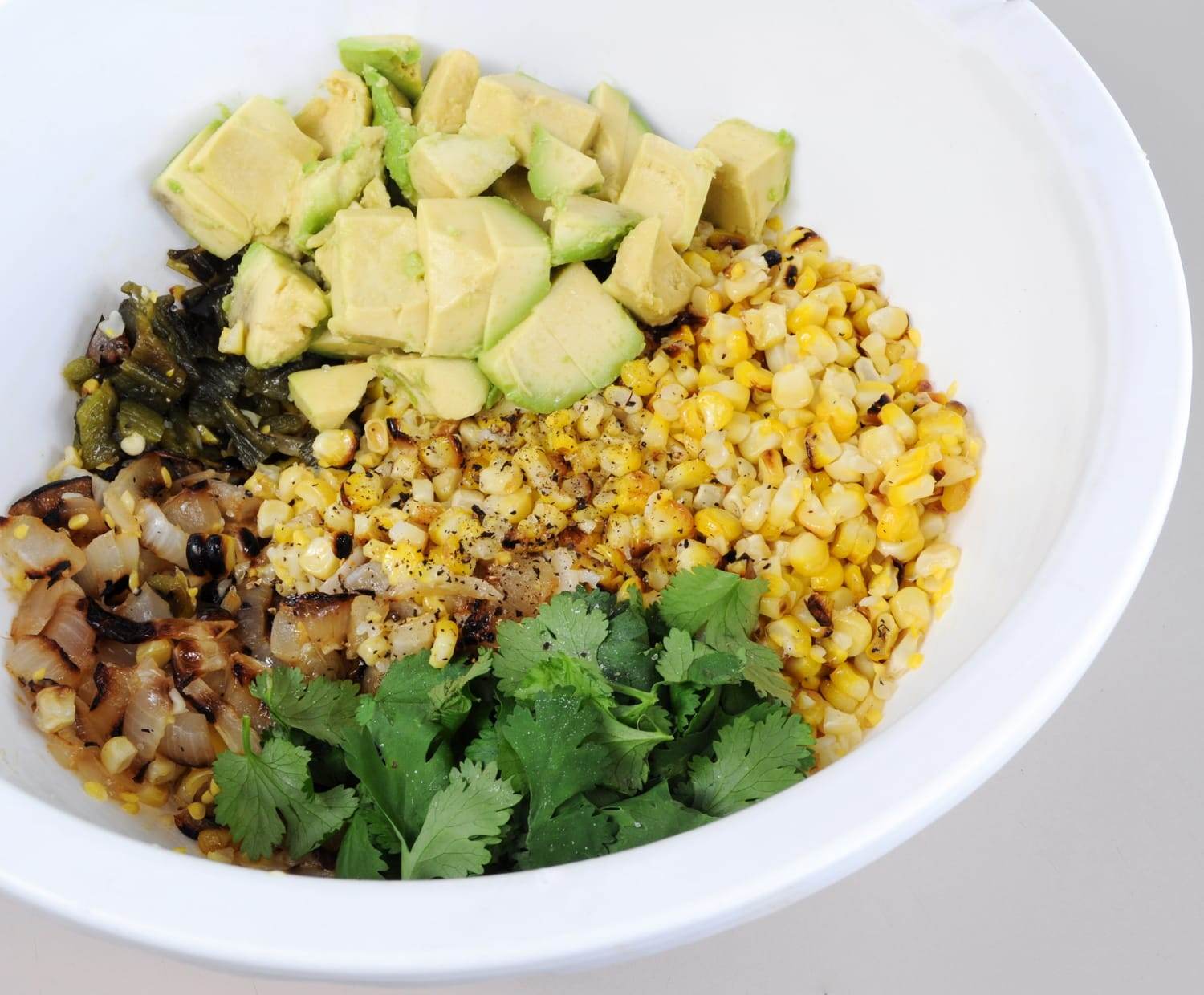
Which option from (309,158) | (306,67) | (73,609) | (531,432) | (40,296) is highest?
(306,67)

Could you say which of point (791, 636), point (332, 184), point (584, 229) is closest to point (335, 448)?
point (332, 184)

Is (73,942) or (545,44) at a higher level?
(545,44)

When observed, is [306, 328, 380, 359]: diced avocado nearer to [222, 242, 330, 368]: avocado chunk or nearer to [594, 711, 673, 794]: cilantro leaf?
[222, 242, 330, 368]: avocado chunk

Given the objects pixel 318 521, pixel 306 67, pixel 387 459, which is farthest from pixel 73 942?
pixel 306 67

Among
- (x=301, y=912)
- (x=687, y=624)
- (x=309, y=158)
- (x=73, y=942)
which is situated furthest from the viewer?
(x=309, y=158)

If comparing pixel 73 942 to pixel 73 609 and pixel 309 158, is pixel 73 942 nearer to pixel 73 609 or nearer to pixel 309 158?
pixel 73 609

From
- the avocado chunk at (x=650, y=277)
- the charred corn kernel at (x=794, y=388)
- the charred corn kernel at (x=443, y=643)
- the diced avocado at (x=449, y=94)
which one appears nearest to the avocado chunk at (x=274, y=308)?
the diced avocado at (x=449, y=94)
